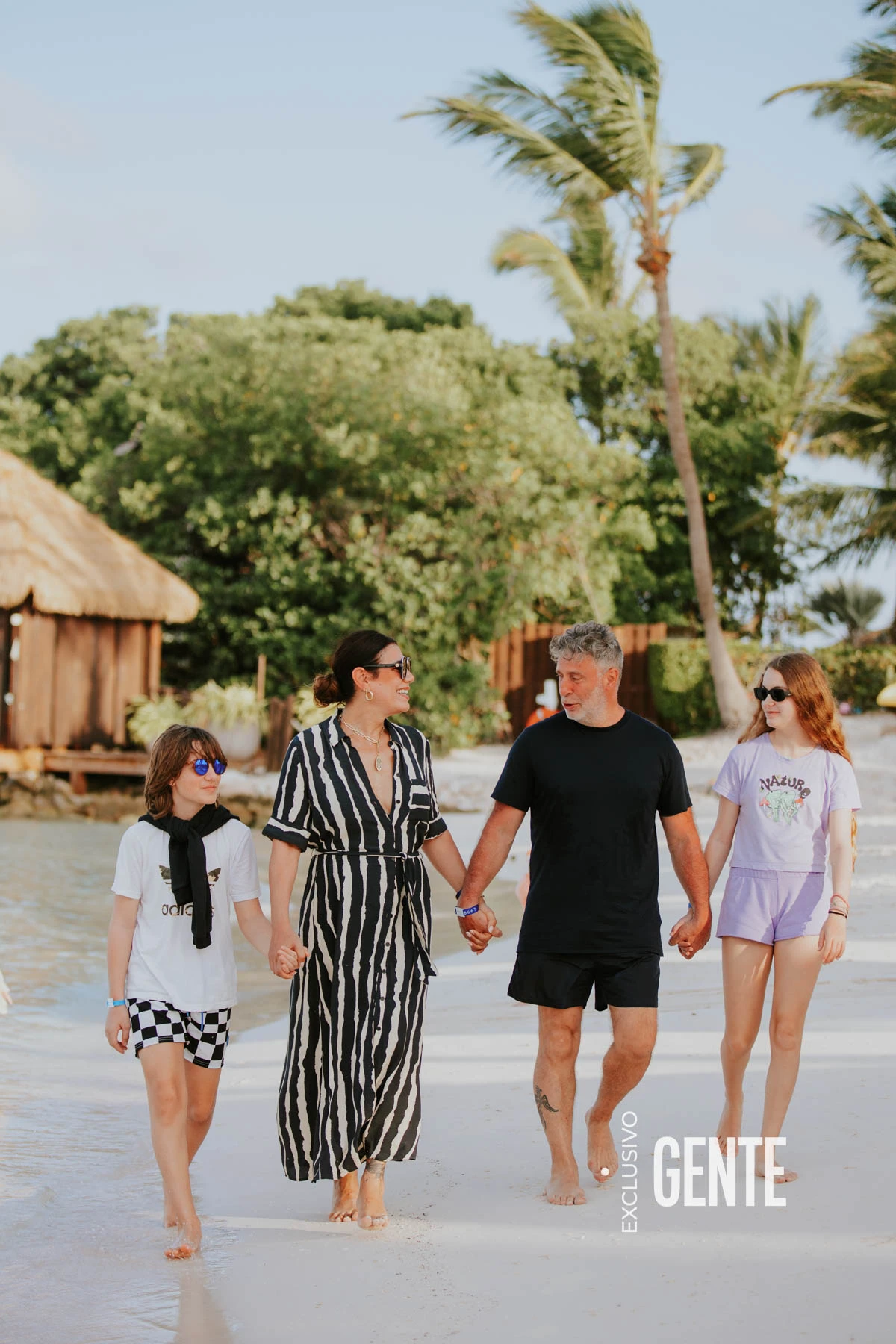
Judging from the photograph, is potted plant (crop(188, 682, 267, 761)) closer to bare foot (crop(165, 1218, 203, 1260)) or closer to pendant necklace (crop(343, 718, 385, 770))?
pendant necklace (crop(343, 718, 385, 770))

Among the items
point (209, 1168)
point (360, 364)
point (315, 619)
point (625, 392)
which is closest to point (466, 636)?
point (315, 619)

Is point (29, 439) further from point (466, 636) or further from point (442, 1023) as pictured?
point (442, 1023)

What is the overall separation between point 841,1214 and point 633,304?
94.4 ft

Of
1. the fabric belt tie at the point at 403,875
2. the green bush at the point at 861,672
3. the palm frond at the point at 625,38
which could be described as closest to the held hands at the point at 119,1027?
the fabric belt tie at the point at 403,875

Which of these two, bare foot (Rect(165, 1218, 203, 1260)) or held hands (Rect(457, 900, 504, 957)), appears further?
held hands (Rect(457, 900, 504, 957))

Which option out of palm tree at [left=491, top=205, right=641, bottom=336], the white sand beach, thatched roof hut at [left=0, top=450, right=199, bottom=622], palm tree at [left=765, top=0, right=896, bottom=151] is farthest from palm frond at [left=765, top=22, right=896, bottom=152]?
the white sand beach

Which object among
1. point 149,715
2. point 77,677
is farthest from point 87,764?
point 77,677

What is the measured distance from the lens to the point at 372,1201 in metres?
3.85

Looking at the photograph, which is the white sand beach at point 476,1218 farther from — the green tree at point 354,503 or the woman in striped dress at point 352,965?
the green tree at point 354,503

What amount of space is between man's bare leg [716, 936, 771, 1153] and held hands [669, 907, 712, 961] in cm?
8

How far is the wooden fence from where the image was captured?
22062mm

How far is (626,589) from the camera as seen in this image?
25.5 metres

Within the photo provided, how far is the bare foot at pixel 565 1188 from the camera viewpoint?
3.90 m

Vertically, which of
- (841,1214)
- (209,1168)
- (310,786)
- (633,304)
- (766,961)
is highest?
(633,304)
